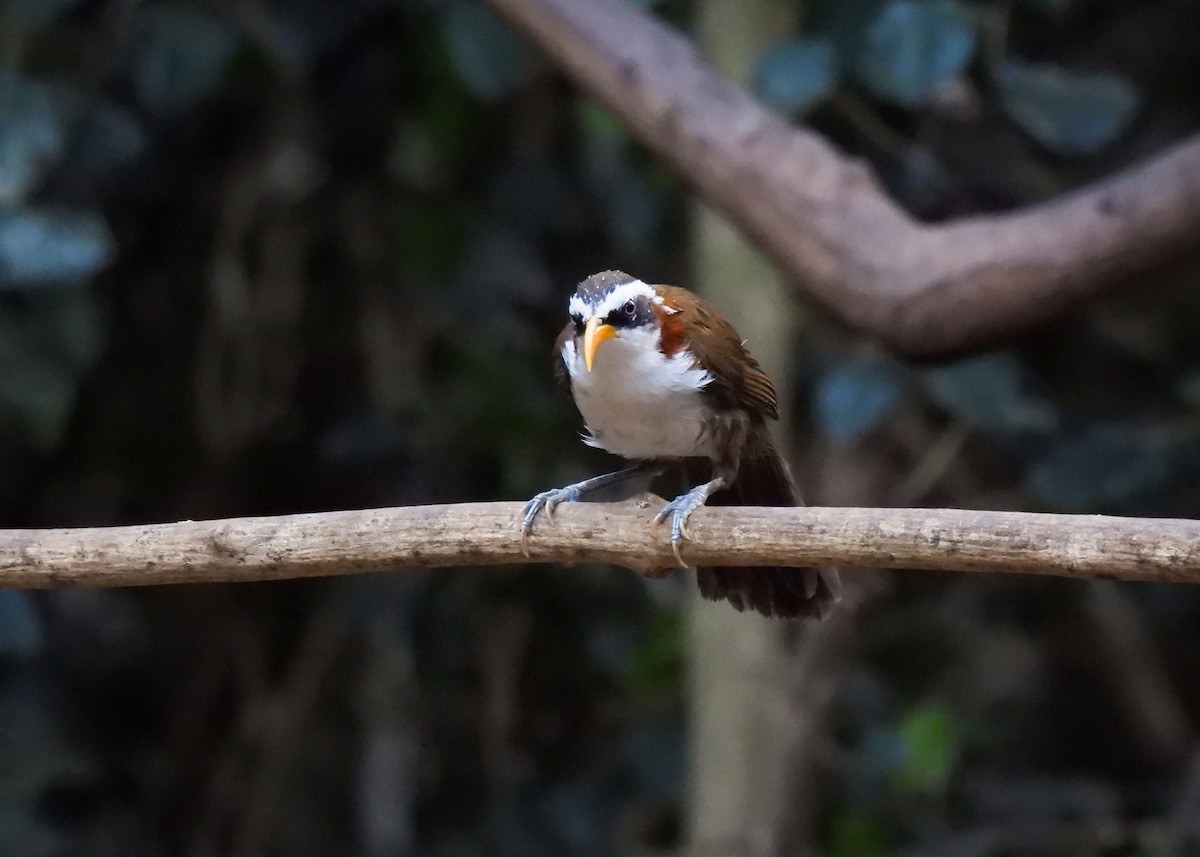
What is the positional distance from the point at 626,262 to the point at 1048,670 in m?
2.35

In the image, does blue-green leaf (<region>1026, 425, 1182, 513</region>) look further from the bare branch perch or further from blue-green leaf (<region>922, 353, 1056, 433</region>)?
the bare branch perch

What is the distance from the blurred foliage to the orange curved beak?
87cm

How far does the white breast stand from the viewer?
2637 millimetres

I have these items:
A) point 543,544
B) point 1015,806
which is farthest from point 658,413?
point 1015,806

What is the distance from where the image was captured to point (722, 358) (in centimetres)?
274

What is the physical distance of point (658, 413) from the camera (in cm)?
267

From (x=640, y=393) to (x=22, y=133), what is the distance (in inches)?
60.8

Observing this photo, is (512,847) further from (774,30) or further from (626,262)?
(774,30)

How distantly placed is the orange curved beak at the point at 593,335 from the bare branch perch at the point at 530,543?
312 millimetres

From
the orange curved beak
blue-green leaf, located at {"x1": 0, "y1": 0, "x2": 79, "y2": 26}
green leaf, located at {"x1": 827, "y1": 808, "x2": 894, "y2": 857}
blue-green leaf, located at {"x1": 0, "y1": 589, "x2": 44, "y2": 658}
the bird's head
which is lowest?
green leaf, located at {"x1": 827, "y1": 808, "x2": 894, "y2": 857}

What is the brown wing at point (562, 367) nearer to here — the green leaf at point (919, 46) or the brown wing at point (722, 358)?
the brown wing at point (722, 358)

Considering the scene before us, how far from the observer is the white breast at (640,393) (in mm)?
2637

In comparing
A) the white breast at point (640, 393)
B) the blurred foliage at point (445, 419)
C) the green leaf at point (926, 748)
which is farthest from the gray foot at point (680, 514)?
the green leaf at point (926, 748)

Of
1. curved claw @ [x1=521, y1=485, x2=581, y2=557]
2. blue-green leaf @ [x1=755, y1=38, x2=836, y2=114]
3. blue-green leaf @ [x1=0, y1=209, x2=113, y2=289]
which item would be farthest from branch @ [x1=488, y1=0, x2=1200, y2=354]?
blue-green leaf @ [x1=0, y1=209, x2=113, y2=289]
